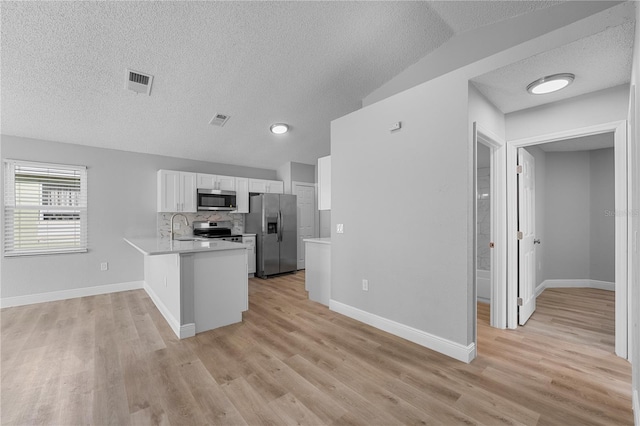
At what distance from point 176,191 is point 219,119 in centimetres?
167

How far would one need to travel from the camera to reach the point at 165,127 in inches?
163

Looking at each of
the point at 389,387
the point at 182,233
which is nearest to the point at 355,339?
the point at 389,387

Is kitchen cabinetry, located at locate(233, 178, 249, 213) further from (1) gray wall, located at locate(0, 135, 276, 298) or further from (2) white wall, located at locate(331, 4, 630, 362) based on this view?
(2) white wall, located at locate(331, 4, 630, 362)

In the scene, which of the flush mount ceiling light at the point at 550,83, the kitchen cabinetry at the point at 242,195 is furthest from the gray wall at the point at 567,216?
the kitchen cabinetry at the point at 242,195

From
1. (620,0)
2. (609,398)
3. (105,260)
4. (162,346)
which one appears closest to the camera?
(620,0)

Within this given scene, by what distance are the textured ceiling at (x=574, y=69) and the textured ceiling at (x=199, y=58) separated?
464mm

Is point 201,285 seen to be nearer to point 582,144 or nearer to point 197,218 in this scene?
point 197,218

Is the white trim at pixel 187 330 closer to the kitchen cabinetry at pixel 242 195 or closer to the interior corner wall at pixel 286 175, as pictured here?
the kitchen cabinetry at pixel 242 195

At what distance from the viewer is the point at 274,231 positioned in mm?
5621

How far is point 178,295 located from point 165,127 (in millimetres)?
2703

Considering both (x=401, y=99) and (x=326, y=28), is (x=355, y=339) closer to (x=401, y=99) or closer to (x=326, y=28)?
(x=401, y=99)

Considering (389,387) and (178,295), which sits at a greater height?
(178,295)

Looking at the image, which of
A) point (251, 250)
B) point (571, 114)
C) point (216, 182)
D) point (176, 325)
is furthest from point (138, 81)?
point (571, 114)

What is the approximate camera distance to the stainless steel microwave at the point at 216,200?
514 centimetres
